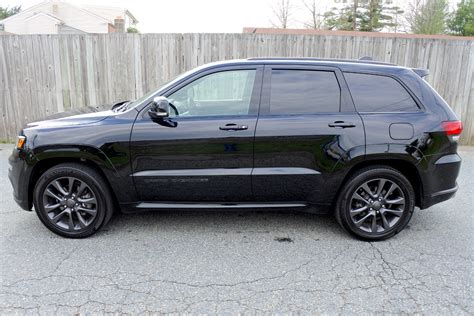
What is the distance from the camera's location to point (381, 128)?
320 centimetres

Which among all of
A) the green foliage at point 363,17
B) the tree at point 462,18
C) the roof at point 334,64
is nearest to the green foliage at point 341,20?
the green foliage at point 363,17

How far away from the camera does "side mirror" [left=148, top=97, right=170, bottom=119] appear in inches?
118

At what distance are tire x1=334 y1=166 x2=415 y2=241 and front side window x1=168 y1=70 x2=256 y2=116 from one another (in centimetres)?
134

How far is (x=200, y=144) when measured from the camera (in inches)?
125

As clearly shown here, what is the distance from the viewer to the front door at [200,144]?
3.17 metres

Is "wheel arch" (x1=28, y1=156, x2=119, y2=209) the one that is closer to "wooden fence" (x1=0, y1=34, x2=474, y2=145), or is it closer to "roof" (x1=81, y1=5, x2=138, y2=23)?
"wooden fence" (x1=0, y1=34, x2=474, y2=145)

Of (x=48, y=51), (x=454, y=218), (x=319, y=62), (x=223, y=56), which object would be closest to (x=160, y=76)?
(x=223, y=56)

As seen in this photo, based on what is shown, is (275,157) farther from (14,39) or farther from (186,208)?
(14,39)

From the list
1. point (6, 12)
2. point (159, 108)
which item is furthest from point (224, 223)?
point (6, 12)

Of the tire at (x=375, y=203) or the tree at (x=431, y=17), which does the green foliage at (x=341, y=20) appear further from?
the tire at (x=375, y=203)

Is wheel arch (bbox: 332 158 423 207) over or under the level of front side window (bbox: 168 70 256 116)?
under

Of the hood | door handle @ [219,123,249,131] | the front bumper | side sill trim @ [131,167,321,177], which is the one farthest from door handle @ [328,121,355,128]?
the front bumper

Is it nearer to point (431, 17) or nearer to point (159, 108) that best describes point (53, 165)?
point (159, 108)

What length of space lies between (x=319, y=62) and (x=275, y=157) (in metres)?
1.12
